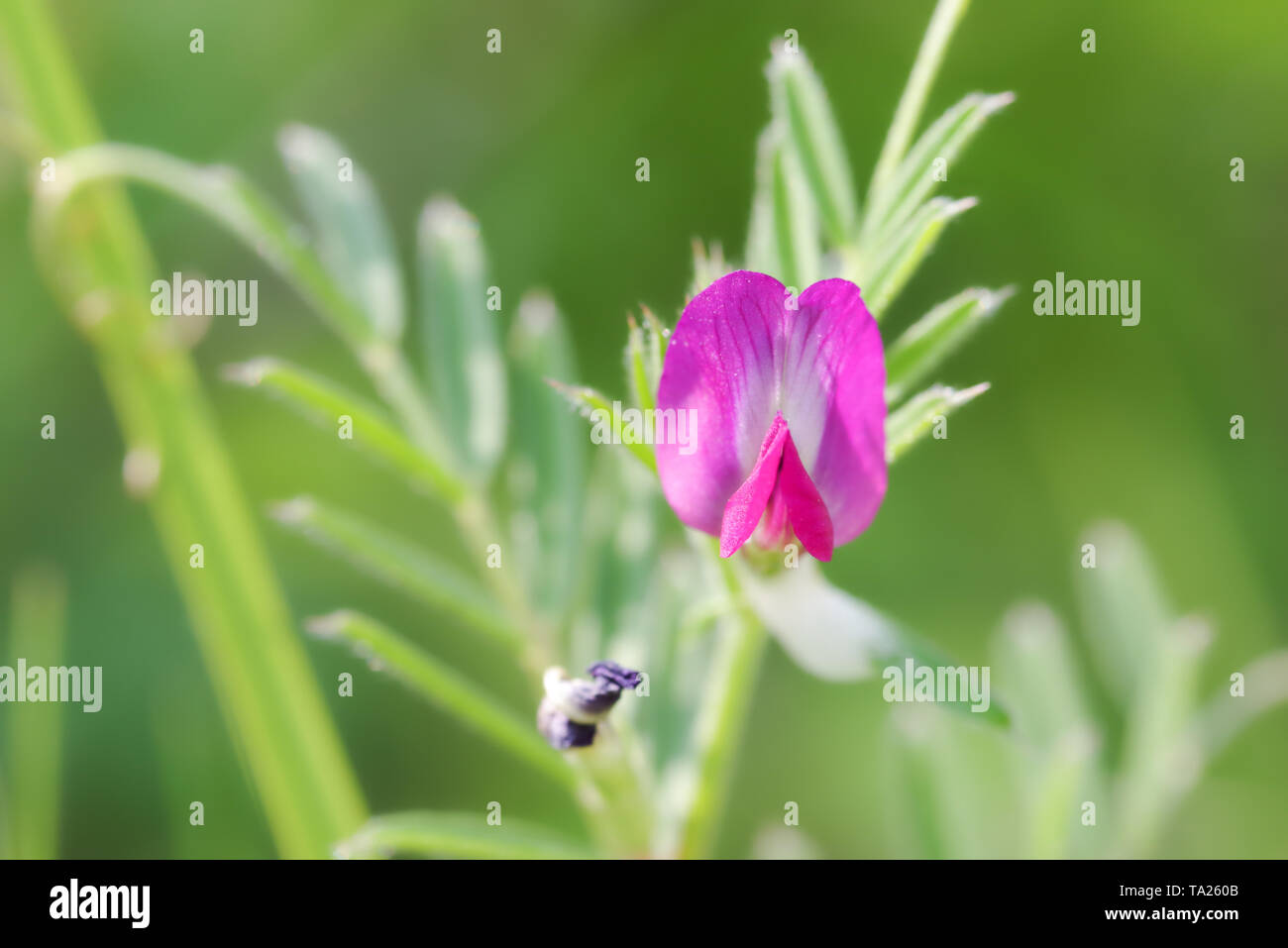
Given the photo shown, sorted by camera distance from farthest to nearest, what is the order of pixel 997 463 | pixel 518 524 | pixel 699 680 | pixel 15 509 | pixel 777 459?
pixel 997 463 < pixel 15 509 < pixel 518 524 < pixel 699 680 < pixel 777 459

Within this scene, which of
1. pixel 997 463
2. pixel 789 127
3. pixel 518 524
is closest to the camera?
pixel 789 127

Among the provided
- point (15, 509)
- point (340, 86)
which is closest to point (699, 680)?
point (15, 509)

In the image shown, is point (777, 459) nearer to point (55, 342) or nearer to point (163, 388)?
point (163, 388)

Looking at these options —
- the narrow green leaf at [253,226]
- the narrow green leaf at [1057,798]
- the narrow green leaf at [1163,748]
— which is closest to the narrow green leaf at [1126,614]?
the narrow green leaf at [1163,748]

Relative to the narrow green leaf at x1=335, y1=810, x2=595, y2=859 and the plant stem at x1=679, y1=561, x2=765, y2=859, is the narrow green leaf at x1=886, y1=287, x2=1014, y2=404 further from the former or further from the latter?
the narrow green leaf at x1=335, y1=810, x2=595, y2=859

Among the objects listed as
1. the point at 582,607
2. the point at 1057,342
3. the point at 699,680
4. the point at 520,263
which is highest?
the point at 520,263

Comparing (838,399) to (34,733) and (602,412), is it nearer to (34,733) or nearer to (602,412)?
(602,412)
